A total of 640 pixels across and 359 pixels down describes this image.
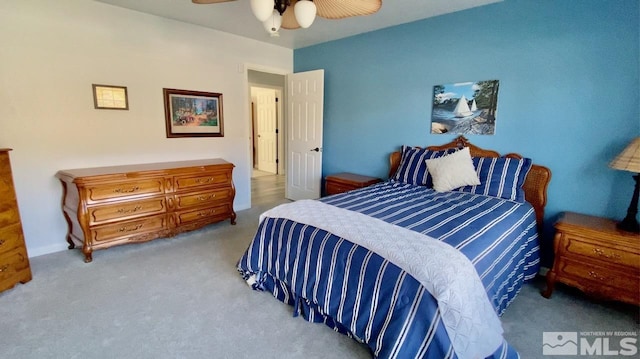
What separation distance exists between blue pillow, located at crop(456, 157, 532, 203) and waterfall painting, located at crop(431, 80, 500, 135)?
381 millimetres

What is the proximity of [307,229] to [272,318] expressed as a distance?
64cm

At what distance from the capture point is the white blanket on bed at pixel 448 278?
1.34 m

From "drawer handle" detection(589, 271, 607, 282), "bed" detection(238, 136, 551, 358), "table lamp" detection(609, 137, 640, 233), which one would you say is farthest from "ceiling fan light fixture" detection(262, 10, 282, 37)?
"drawer handle" detection(589, 271, 607, 282)

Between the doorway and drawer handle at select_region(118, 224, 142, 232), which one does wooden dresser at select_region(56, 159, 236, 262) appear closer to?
drawer handle at select_region(118, 224, 142, 232)

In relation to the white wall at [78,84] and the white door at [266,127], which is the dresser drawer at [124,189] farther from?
the white door at [266,127]

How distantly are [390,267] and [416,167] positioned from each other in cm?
187

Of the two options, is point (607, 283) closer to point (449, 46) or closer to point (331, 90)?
point (449, 46)

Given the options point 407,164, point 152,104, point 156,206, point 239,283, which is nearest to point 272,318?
point 239,283

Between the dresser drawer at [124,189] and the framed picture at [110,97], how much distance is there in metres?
0.87

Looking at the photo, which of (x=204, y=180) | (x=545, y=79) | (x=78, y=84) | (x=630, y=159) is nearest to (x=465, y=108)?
(x=545, y=79)

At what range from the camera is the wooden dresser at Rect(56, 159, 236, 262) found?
273 cm

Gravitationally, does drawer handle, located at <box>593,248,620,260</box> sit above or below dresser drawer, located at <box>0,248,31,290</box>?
above

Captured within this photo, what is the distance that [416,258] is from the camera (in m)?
1.48

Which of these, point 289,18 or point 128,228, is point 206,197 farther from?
point 289,18
